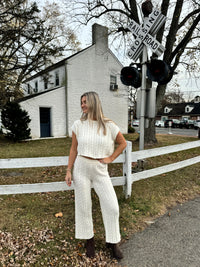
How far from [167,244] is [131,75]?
11.4ft

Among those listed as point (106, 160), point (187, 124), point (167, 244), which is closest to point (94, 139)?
point (106, 160)

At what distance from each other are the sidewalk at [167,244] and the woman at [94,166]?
251 millimetres

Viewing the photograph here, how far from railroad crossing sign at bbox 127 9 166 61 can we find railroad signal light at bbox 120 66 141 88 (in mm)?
448

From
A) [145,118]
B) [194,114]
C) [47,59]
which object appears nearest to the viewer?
[145,118]

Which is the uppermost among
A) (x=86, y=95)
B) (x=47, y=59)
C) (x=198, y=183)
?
(x=47, y=59)

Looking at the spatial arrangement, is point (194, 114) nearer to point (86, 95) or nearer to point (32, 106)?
point (32, 106)

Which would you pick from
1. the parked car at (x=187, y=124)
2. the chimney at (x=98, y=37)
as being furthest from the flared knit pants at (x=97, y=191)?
the parked car at (x=187, y=124)

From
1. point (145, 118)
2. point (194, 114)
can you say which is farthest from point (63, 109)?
A: point (194, 114)

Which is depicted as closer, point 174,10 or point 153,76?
point 153,76

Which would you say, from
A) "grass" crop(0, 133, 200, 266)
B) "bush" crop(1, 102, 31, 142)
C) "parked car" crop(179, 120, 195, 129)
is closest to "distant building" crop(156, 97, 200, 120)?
"parked car" crop(179, 120, 195, 129)

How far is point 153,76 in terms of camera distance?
4035mm

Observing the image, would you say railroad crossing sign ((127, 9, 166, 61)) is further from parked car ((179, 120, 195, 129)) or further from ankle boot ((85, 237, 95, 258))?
parked car ((179, 120, 195, 129))

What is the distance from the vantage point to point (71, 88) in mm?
16203

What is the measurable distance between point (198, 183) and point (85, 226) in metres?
3.96
